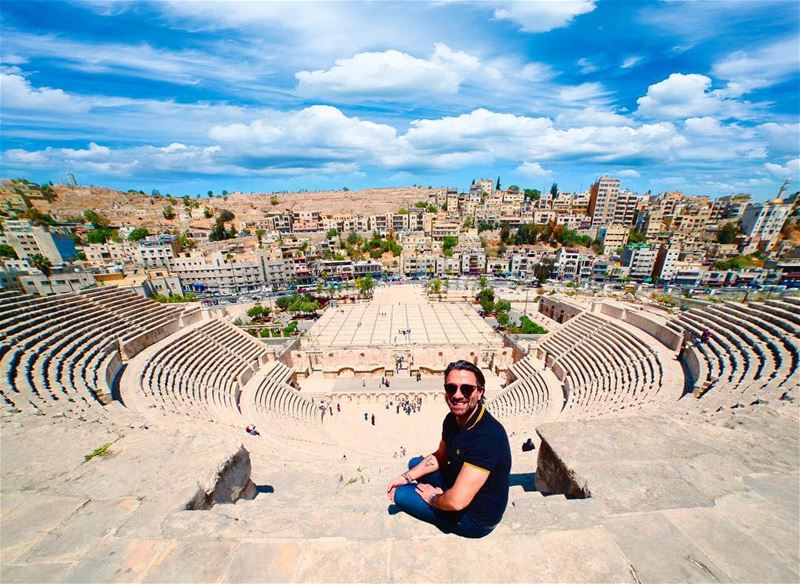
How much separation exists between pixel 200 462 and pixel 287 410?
16243 millimetres

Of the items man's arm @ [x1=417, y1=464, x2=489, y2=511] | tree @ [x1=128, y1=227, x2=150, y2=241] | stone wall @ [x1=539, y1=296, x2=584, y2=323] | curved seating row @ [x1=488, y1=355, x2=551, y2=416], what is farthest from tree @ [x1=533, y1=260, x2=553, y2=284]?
tree @ [x1=128, y1=227, x2=150, y2=241]

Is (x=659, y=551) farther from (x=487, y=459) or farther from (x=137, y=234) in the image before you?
(x=137, y=234)

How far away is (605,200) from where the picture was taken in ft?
256

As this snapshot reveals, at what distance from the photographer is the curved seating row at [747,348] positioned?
1078 centimetres

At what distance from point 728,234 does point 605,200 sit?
2384cm

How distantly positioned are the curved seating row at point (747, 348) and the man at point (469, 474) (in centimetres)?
1123

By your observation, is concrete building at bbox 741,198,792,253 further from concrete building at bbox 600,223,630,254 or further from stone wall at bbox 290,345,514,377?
stone wall at bbox 290,345,514,377

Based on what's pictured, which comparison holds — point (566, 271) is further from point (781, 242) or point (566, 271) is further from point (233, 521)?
point (233, 521)

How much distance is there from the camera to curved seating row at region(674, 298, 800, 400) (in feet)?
35.4

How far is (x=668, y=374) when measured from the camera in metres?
15.6

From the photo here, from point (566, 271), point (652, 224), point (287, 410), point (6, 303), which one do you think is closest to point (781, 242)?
point (652, 224)

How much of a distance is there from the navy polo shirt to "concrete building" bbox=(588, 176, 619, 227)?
90070mm

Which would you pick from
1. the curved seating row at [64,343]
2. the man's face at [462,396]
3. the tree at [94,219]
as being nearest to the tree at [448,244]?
the curved seating row at [64,343]

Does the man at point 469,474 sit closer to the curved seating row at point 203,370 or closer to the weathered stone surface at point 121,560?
the weathered stone surface at point 121,560
